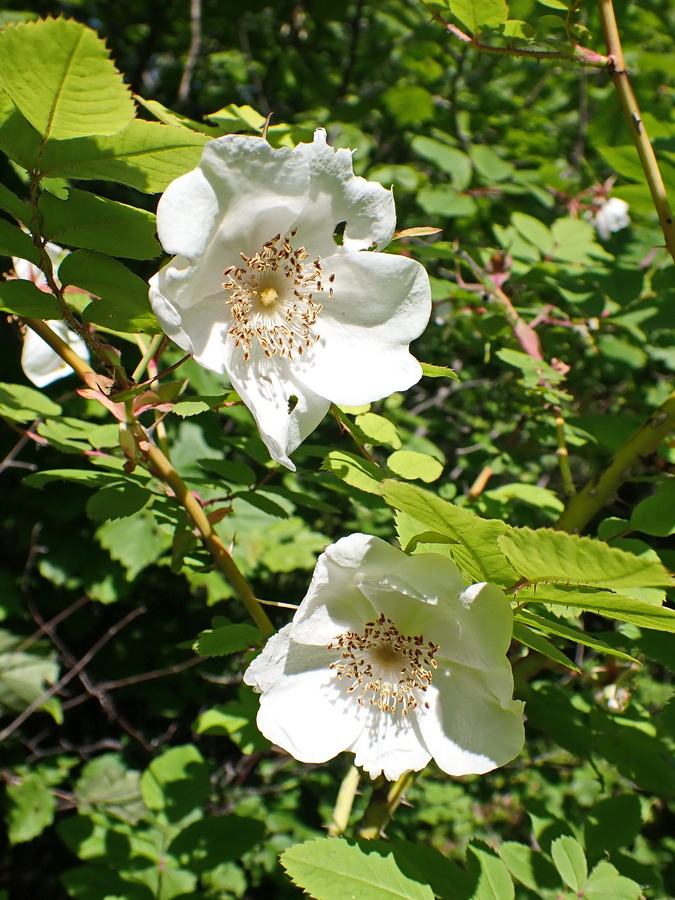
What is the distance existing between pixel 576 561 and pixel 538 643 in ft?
0.68

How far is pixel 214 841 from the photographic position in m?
1.65

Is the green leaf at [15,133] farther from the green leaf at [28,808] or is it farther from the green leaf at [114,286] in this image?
the green leaf at [28,808]

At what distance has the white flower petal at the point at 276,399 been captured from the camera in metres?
0.90

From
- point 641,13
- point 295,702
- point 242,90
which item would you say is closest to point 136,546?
point 295,702

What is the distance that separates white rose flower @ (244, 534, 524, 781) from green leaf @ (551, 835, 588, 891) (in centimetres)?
49

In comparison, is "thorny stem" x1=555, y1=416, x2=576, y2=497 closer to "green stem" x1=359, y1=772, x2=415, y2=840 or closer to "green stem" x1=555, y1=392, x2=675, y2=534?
"green stem" x1=555, y1=392, x2=675, y2=534

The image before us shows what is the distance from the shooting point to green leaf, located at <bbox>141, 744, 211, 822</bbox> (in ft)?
6.09

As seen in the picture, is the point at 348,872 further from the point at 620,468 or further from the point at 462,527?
the point at 620,468

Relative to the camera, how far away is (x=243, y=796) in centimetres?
281

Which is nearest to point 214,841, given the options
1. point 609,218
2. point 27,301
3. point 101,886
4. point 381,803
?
point 101,886

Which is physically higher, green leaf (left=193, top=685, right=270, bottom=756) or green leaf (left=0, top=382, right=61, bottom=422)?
green leaf (left=0, top=382, right=61, bottom=422)

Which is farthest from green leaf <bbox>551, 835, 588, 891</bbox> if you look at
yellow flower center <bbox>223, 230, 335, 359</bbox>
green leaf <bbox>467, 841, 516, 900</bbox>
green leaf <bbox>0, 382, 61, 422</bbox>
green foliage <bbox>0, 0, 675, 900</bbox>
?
green leaf <bbox>0, 382, 61, 422</bbox>

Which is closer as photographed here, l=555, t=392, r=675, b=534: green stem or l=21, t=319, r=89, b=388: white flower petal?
l=555, t=392, r=675, b=534: green stem

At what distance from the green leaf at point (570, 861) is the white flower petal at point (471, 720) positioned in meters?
0.51
